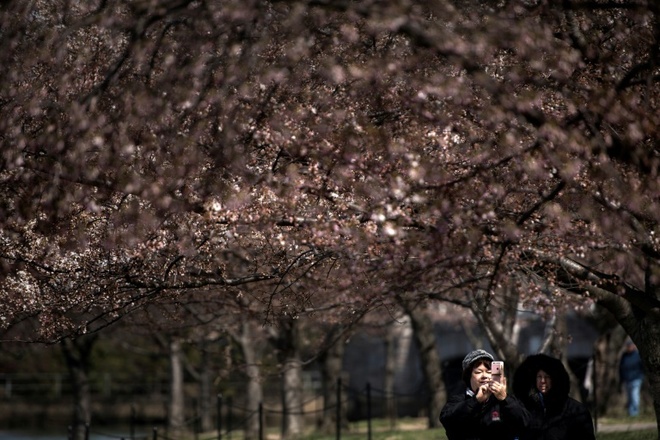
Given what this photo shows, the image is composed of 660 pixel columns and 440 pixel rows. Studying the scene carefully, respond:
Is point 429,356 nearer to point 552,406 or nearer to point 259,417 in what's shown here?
point 259,417

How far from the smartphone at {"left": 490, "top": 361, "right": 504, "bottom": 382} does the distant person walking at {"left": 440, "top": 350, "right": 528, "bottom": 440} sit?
0.03 m

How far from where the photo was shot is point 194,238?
938 cm

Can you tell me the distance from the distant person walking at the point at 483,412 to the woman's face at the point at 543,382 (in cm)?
76

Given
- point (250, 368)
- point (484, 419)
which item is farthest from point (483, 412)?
point (250, 368)

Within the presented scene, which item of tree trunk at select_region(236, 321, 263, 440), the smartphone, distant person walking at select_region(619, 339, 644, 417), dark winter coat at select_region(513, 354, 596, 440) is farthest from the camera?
tree trunk at select_region(236, 321, 263, 440)

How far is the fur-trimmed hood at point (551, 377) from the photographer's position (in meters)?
8.44

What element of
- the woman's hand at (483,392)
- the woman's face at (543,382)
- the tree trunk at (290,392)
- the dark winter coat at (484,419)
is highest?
the tree trunk at (290,392)

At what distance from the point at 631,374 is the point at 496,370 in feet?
46.1

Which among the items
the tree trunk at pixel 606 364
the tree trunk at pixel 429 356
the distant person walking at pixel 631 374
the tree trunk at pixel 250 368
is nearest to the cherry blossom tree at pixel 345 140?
the distant person walking at pixel 631 374

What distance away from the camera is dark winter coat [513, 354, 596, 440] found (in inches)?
319

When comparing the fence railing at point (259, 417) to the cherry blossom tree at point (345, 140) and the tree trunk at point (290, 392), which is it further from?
the cherry blossom tree at point (345, 140)

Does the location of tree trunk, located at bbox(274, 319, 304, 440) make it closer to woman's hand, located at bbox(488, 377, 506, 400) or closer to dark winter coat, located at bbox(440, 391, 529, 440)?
dark winter coat, located at bbox(440, 391, 529, 440)

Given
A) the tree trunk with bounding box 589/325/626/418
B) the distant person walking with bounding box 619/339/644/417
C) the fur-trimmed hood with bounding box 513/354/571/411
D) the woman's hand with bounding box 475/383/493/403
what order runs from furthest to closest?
the tree trunk with bounding box 589/325/626/418 < the distant person walking with bounding box 619/339/644/417 < the fur-trimmed hood with bounding box 513/354/571/411 < the woman's hand with bounding box 475/383/493/403

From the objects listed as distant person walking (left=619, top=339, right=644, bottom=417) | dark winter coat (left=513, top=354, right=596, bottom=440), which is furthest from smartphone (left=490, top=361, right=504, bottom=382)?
distant person walking (left=619, top=339, right=644, bottom=417)
